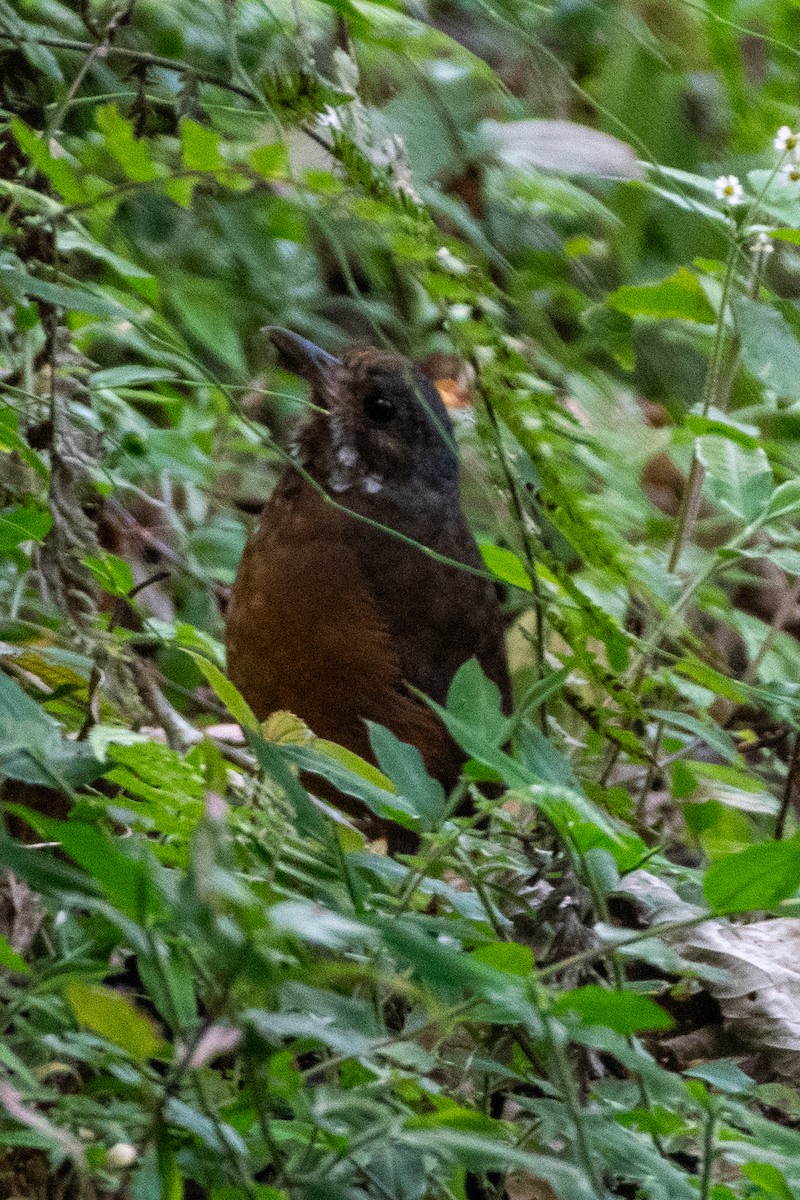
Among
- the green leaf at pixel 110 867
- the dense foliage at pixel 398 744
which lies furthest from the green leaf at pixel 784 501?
the green leaf at pixel 110 867

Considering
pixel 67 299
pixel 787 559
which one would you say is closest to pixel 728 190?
pixel 787 559

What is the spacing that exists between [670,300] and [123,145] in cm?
104

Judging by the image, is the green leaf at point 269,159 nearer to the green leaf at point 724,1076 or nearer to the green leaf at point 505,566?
the green leaf at point 505,566

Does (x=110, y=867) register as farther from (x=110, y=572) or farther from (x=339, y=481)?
(x=339, y=481)

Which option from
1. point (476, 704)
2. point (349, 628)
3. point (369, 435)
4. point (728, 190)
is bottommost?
point (349, 628)

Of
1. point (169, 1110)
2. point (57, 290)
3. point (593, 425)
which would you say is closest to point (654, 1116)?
point (169, 1110)

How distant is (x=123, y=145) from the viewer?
1661 millimetres

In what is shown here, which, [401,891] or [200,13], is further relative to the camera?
[200,13]

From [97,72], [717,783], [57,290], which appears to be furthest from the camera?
[97,72]

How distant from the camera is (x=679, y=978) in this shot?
2154 mm

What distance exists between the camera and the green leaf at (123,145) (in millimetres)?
1647

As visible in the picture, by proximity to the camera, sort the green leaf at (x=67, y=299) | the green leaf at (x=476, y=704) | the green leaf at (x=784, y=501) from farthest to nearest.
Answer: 1. the green leaf at (x=784, y=501)
2. the green leaf at (x=67, y=299)
3. the green leaf at (x=476, y=704)

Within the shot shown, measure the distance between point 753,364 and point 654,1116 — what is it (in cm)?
113

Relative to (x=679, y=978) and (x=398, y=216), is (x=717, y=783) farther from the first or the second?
(x=398, y=216)
